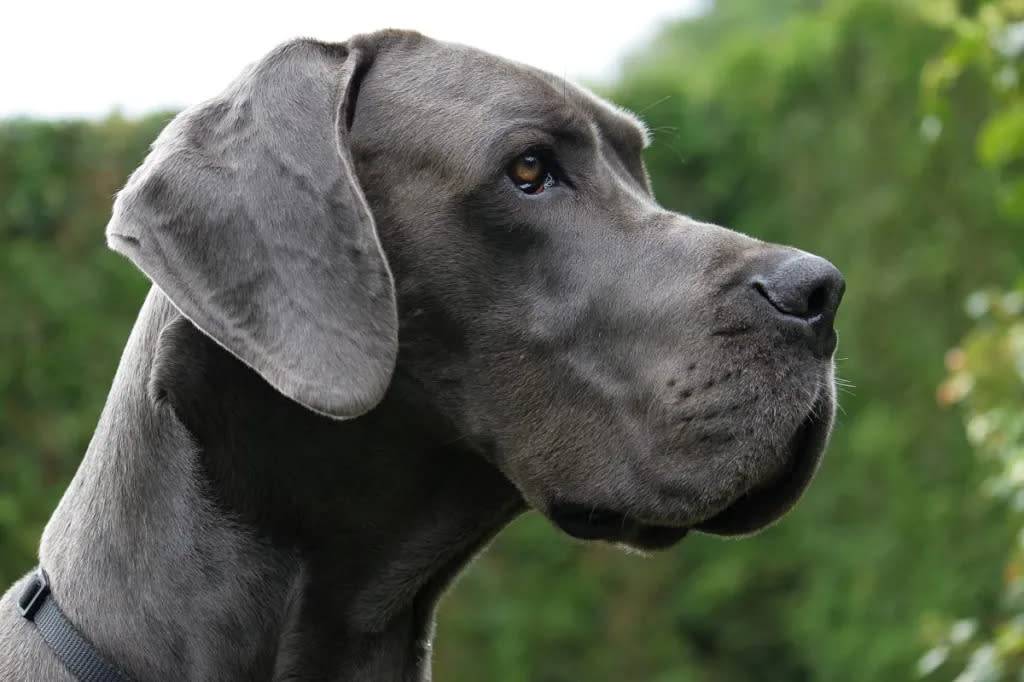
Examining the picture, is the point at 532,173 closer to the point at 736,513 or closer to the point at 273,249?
the point at 273,249

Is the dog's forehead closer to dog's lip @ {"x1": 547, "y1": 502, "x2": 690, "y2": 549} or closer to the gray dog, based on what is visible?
the gray dog

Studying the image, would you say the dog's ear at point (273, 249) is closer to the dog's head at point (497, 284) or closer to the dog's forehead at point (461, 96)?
the dog's head at point (497, 284)

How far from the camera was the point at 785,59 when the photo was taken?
28.4 ft

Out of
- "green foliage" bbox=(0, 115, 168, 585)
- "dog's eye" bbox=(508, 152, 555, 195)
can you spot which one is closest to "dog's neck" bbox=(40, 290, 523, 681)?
"dog's eye" bbox=(508, 152, 555, 195)

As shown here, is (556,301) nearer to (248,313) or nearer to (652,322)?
(652,322)

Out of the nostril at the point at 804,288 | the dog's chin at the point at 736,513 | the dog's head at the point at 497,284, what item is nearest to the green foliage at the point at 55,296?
the dog's head at the point at 497,284

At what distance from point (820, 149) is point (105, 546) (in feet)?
20.9

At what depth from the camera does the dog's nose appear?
2900 mm

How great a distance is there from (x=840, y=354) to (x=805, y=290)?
5056 millimetres

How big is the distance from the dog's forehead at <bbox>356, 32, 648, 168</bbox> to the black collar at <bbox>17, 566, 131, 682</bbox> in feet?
4.09

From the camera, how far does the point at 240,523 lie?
298 centimetres

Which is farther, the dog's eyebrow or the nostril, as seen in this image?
the dog's eyebrow

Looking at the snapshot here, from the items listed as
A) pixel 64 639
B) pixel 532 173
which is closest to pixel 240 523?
pixel 64 639

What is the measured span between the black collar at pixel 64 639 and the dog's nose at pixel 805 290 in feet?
4.99
